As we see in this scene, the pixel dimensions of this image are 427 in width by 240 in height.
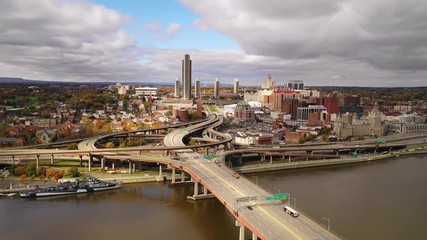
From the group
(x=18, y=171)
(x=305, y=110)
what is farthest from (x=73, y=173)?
(x=305, y=110)

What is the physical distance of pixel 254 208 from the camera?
491 inches

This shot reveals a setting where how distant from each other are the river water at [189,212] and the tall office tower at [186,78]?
62512 mm

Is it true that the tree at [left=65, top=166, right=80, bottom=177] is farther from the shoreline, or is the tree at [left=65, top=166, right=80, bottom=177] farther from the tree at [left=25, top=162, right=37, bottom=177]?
the tree at [left=25, top=162, right=37, bottom=177]

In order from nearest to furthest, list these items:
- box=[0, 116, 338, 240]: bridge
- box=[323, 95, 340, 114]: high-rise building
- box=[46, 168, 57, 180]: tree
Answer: box=[0, 116, 338, 240]: bridge < box=[46, 168, 57, 180]: tree < box=[323, 95, 340, 114]: high-rise building

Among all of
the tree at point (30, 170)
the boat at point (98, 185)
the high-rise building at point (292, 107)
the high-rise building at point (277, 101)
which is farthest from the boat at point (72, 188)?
the high-rise building at point (277, 101)

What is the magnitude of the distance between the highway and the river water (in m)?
1.08

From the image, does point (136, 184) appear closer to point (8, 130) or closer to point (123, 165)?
point (123, 165)

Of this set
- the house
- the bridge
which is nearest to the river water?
the bridge

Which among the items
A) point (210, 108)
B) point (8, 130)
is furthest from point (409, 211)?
point (210, 108)

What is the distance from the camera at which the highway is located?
10.5 m

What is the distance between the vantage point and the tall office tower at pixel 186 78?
82375 millimetres

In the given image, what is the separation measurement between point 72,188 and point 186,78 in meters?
67.9

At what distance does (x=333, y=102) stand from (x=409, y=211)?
38959mm

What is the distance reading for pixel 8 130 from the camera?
31.8 metres
